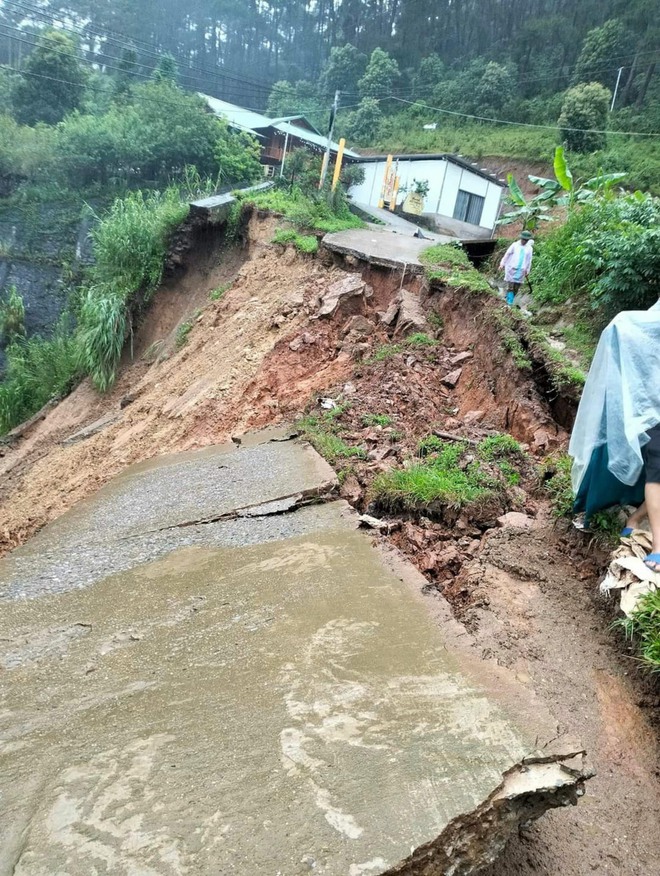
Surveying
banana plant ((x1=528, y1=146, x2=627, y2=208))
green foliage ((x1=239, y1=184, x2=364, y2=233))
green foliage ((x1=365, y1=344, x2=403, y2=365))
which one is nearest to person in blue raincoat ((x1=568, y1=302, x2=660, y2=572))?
green foliage ((x1=365, y1=344, x2=403, y2=365))

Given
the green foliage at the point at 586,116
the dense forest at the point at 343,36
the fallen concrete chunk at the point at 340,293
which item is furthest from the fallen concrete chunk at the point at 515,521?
the dense forest at the point at 343,36

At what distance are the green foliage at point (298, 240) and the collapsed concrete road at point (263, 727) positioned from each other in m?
6.45

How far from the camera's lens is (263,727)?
208cm

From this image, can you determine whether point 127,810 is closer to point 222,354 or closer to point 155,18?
point 222,354

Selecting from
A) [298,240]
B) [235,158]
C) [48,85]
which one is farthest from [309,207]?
[48,85]

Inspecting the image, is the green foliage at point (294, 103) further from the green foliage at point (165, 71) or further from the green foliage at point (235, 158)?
the green foliage at point (235, 158)

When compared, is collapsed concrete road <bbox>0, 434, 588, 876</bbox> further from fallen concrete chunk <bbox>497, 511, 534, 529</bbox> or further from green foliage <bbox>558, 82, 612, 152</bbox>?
green foliage <bbox>558, 82, 612, 152</bbox>

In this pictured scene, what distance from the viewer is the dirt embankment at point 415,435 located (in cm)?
243

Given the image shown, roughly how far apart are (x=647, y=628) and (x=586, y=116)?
84.5 feet

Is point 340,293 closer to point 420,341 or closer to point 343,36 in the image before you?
point 420,341

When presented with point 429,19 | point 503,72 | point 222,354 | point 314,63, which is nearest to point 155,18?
point 314,63

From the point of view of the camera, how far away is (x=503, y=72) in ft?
109

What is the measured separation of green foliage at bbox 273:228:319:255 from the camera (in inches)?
358

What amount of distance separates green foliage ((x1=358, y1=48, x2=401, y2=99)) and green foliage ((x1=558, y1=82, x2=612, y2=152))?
17.7 metres
